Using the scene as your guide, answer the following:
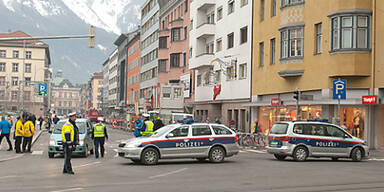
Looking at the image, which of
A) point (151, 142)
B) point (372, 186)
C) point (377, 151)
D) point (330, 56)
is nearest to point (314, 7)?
point (330, 56)

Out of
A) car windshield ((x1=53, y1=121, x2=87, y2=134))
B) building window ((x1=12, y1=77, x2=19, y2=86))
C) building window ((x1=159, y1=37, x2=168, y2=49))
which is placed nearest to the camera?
car windshield ((x1=53, y1=121, x2=87, y2=134))

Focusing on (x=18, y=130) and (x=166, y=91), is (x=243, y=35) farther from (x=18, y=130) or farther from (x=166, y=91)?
(x=18, y=130)

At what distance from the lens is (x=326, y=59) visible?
30.8m

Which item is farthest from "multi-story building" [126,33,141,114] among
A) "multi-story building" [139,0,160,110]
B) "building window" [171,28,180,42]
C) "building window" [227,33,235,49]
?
"building window" [227,33,235,49]

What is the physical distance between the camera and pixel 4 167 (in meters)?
18.2

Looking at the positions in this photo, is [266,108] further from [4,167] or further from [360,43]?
[4,167]

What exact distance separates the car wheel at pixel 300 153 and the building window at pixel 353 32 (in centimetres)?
1065

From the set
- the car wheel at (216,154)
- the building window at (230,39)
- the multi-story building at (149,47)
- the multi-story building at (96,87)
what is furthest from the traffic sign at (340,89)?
the multi-story building at (96,87)

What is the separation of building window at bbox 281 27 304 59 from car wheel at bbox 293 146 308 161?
13.5m

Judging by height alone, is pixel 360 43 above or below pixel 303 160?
above

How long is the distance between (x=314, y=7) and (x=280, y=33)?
3907mm

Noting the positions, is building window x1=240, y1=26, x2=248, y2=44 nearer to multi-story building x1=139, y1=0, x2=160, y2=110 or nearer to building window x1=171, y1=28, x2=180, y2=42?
building window x1=171, y1=28, x2=180, y2=42

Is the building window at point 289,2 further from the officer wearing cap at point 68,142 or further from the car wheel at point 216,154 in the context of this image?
the officer wearing cap at point 68,142

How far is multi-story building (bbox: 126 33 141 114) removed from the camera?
10025cm
